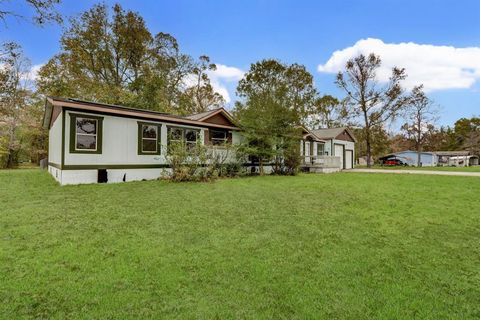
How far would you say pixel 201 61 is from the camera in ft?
102

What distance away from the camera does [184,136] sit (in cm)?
1342

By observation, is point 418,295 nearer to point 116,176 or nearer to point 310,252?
point 310,252

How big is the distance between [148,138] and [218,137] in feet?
14.7

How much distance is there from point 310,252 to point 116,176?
9673 millimetres

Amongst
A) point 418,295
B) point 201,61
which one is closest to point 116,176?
point 418,295

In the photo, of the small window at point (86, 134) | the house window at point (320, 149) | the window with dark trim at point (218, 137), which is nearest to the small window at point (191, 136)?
the window with dark trim at point (218, 137)

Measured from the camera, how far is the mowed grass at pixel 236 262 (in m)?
2.25

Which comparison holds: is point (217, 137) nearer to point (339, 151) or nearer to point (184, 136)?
point (184, 136)

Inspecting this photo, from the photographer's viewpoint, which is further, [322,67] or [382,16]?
[322,67]

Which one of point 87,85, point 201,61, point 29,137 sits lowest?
point 29,137

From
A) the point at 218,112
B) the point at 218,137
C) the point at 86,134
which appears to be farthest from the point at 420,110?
the point at 86,134

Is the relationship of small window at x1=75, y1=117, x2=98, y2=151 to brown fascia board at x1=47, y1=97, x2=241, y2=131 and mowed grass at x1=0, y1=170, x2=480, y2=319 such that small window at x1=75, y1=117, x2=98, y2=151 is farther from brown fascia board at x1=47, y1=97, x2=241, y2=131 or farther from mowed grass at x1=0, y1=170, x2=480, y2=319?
mowed grass at x1=0, y1=170, x2=480, y2=319

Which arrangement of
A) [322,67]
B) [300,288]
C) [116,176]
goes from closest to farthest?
[300,288], [116,176], [322,67]

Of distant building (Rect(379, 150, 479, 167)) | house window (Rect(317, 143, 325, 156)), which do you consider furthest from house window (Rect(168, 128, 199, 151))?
distant building (Rect(379, 150, 479, 167))
